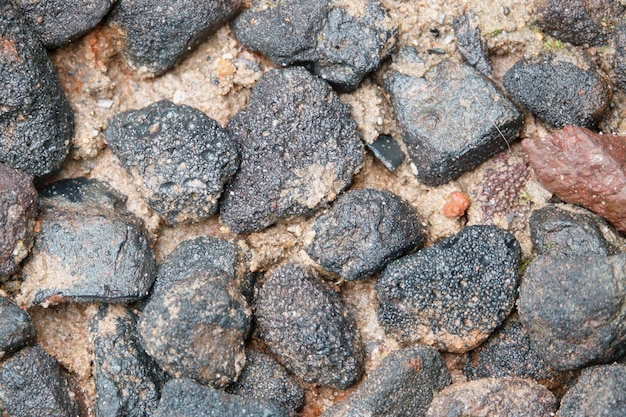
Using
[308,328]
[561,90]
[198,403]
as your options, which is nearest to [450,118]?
[561,90]

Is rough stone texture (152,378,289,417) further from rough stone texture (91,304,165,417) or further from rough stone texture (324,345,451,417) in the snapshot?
rough stone texture (324,345,451,417)

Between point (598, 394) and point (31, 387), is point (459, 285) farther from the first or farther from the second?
point (31, 387)

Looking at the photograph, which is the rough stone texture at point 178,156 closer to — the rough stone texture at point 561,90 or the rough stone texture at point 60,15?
the rough stone texture at point 60,15

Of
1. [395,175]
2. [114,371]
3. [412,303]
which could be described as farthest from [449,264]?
[114,371]

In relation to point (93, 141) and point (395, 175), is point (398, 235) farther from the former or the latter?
point (93, 141)

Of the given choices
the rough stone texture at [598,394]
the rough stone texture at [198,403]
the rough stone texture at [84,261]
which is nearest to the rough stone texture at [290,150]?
the rough stone texture at [84,261]

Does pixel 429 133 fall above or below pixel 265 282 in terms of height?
above
